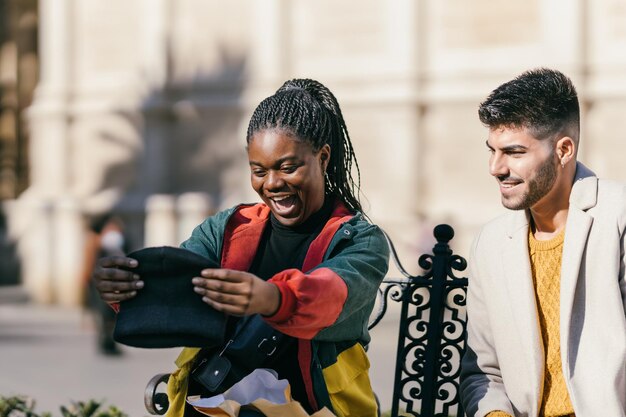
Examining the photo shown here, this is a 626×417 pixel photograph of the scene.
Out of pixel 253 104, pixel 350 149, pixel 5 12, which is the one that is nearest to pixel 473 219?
pixel 253 104

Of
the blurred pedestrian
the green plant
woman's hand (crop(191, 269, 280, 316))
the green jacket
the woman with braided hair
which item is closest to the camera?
woman's hand (crop(191, 269, 280, 316))

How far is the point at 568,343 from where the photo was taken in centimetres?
317

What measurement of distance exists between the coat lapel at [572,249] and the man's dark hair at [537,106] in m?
0.18

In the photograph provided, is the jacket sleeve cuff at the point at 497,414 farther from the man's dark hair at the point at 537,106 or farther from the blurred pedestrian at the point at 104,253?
the blurred pedestrian at the point at 104,253

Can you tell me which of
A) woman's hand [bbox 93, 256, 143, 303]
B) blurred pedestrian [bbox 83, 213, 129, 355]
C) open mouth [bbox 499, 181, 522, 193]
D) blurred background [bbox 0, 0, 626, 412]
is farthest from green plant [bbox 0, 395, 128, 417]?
blurred background [bbox 0, 0, 626, 412]

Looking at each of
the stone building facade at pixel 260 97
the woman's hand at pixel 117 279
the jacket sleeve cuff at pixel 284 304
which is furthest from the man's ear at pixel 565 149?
the stone building facade at pixel 260 97

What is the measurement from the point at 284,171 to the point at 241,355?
548mm

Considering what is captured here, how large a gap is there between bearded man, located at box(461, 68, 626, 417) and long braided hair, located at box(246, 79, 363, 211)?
459 mm

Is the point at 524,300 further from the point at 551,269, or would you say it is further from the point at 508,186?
the point at 508,186

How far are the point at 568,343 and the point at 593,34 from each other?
10.7 meters

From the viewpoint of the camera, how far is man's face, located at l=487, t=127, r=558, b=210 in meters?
3.18

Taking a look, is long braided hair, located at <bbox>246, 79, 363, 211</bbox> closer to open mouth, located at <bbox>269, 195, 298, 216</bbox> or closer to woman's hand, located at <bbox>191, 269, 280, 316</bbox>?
open mouth, located at <bbox>269, 195, 298, 216</bbox>

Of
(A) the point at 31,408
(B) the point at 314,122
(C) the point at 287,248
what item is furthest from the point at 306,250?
(A) the point at 31,408

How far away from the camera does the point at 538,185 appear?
3.20 m
